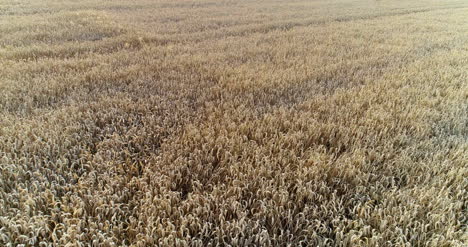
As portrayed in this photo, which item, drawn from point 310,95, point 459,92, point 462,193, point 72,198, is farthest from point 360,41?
point 72,198

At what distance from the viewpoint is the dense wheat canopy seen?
80.2 inches

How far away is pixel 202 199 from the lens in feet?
7.45

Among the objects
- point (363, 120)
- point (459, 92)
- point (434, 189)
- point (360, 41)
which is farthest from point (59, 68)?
point (360, 41)

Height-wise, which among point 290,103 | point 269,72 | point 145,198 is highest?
point 269,72

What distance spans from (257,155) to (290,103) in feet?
5.91

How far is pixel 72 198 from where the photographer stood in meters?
2.18

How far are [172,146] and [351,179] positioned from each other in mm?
1897

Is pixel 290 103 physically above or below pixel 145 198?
above

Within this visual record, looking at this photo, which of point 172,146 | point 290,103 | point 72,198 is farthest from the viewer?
point 290,103

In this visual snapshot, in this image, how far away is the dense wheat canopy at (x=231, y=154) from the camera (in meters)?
2.04

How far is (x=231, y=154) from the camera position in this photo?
2828 mm

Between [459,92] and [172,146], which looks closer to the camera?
[172,146]

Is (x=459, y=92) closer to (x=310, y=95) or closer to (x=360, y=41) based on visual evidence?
(x=310, y=95)

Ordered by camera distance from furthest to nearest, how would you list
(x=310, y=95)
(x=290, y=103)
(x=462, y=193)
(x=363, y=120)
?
(x=310, y=95) < (x=290, y=103) < (x=363, y=120) < (x=462, y=193)
